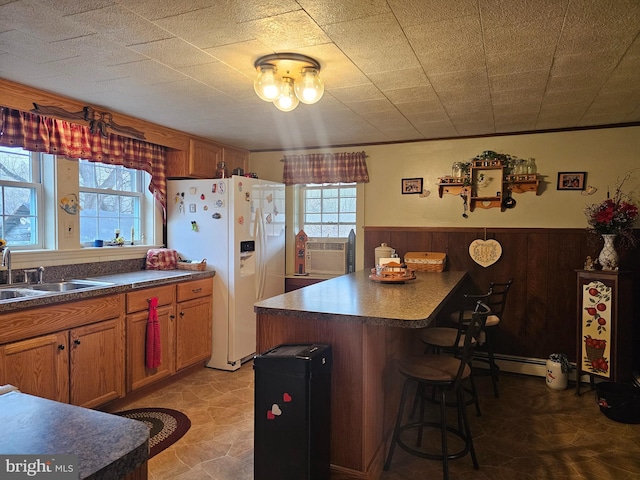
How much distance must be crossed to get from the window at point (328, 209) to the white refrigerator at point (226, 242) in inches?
30.4

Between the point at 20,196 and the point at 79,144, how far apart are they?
54 centimetres

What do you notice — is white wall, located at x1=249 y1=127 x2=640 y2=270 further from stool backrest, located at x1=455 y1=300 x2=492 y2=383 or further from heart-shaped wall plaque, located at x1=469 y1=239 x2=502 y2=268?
stool backrest, located at x1=455 y1=300 x2=492 y2=383

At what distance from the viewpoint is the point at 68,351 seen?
2.61 meters

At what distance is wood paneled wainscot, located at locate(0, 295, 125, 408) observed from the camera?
233 centimetres

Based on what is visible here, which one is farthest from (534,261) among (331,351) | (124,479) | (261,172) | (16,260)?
(16,260)

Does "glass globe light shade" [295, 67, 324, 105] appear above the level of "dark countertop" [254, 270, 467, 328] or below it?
above

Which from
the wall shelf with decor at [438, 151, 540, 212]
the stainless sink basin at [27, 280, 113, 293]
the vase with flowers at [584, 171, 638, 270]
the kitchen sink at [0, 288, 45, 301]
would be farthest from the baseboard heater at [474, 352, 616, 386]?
the kitchen sink at [0, 288, 45, 301]

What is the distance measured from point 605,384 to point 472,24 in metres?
2.91

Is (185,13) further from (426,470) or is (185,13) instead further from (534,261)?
(534,261)

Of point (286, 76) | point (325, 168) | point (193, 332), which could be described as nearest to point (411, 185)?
point (325, 168)

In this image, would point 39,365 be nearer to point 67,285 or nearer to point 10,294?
point 10,294

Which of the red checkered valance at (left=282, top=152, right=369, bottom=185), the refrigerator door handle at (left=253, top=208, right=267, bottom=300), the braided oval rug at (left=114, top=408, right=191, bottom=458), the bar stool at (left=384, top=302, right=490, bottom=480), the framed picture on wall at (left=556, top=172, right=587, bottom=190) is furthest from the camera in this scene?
the red checkered valance at (left=282, top=152, right=369, bottom=185)

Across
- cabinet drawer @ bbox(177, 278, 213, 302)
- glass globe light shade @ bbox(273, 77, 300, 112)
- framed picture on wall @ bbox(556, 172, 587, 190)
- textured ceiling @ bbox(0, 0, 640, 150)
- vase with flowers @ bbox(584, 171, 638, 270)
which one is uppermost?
textured ceiling @ bbox(0, 0, 640, 150)

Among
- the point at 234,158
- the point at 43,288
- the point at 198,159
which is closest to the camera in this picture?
the point at 43,288
